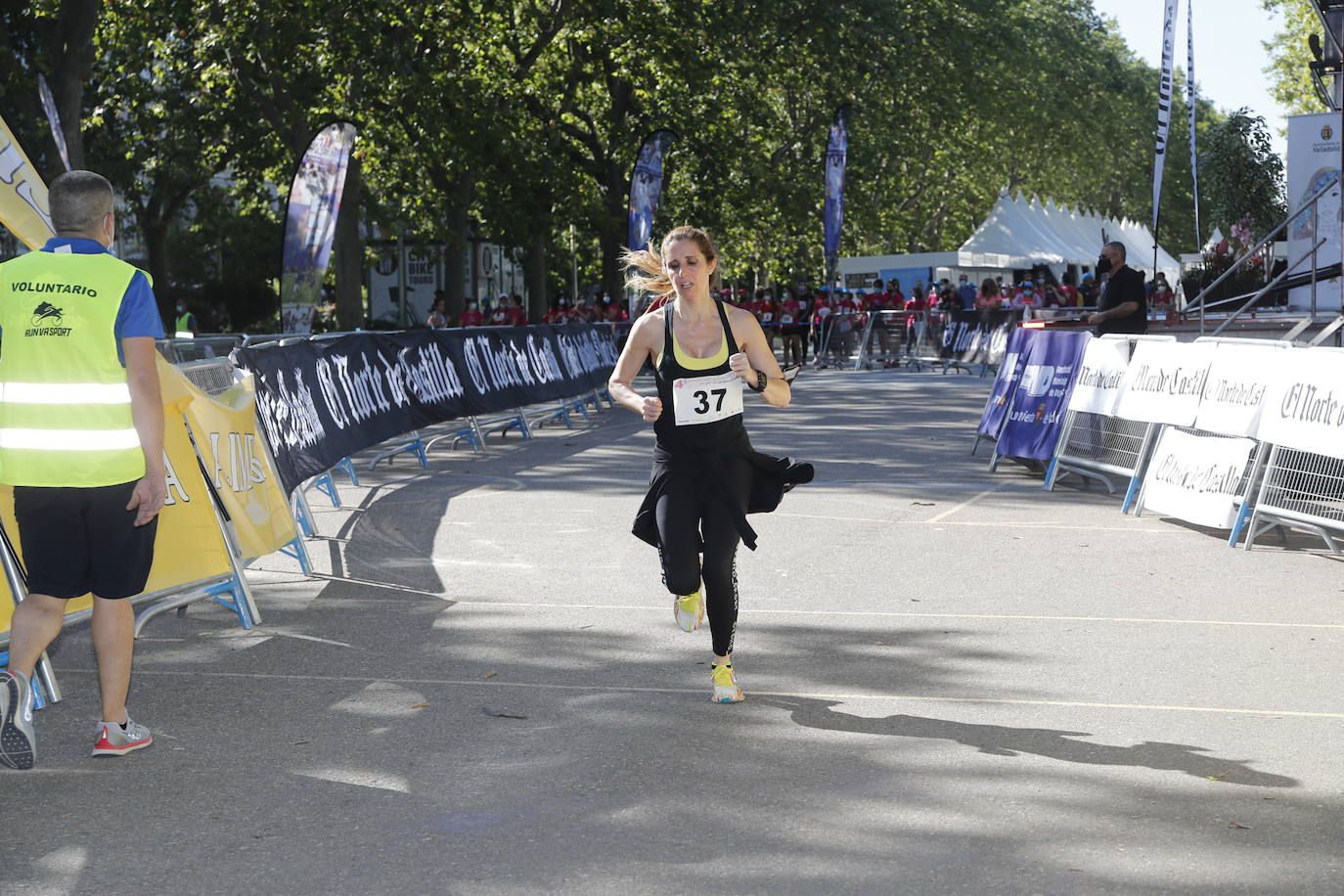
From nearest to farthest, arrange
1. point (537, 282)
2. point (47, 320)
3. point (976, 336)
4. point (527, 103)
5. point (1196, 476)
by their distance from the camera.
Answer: point (47, 320) → point (1196, 476) → point (976, 336) → point (527, 103) → point (537, 282)

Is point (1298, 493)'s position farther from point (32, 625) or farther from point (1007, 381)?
point (32, 625)

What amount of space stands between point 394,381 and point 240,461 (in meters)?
6.42

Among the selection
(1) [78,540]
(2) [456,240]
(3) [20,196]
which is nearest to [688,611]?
(1) [78,540]

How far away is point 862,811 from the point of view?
16.5ft

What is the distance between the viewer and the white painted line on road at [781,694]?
6.27 meters

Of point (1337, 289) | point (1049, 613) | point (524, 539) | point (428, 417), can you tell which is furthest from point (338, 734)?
point (1337, 289)

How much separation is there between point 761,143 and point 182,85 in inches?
651

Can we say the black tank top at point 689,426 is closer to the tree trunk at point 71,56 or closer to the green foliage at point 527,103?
the tree trunk at point 71,56

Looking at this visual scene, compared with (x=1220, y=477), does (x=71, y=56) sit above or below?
above

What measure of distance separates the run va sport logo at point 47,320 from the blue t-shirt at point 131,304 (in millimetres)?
174

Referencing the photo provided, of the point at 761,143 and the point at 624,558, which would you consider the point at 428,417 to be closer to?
the point at 624,558

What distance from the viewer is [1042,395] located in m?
14.4

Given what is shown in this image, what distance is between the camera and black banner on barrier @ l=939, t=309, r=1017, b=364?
108 feet

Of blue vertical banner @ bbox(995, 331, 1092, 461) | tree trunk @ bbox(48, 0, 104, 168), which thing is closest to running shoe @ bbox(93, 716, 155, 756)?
blue vertical banner @ bbox(995, 331, 1092, 461)
